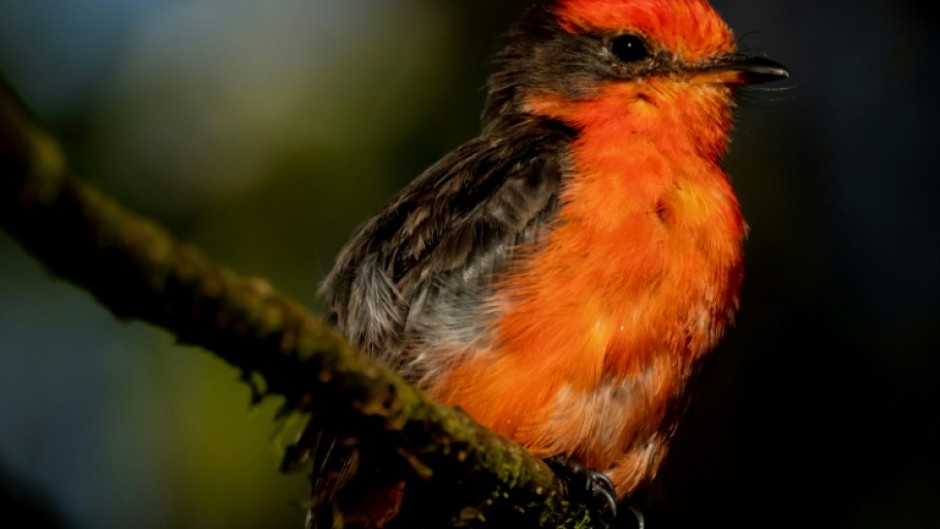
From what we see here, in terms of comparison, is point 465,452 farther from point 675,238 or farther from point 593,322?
point 675,238

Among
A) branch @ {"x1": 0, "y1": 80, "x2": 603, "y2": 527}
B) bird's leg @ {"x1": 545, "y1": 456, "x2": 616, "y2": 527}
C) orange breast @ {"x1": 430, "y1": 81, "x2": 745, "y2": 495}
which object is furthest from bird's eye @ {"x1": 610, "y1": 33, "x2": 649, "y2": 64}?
branch @ {"x1": 0, "y1": 80, "x2": 603, "y2": 527}

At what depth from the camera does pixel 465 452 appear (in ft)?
10.1

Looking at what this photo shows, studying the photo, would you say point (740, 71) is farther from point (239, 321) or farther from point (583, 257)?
point (239, 321)

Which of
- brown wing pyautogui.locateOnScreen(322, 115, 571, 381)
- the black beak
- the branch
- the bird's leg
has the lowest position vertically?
the bird's leg

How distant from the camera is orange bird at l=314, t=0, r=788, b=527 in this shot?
4.24 meters

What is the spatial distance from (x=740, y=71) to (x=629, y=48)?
49 cm

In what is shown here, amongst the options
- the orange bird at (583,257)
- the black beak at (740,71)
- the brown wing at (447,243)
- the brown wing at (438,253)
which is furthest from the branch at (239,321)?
the black beak at (740,71)

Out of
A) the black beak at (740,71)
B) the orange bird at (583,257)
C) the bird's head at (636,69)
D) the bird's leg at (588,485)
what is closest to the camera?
the bird's leg at (588,485)

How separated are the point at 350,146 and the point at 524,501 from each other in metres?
3.14

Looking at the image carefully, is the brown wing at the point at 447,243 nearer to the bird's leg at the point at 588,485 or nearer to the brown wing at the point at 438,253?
the brown wing at the point at 438,253

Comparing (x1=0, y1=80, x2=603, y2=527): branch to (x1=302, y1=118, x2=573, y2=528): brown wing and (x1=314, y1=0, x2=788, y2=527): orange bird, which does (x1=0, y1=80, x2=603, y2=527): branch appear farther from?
(x1=302, y1=118, x2=573, y2=528): brown wing

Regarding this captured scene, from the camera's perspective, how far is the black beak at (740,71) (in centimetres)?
521

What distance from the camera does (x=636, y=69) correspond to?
520cm

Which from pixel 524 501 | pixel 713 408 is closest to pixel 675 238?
pixel 524 501
